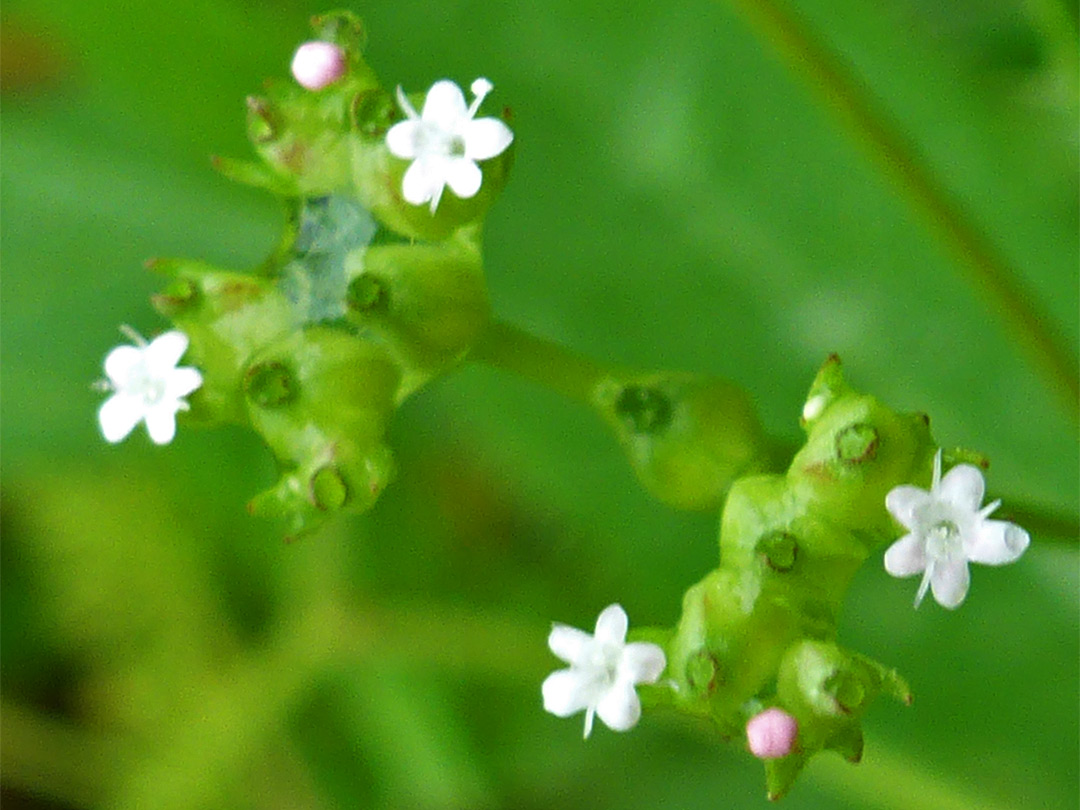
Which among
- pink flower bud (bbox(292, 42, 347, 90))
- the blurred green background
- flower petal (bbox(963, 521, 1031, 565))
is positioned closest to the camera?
flower petal (bbox(963, 521, 1031, 565))

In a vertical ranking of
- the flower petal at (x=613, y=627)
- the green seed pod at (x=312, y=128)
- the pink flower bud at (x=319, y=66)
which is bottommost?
the flower petal at (x=613, y=627)

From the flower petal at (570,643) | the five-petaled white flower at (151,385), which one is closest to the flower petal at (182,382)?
the five-petaled white flower at (151,385)

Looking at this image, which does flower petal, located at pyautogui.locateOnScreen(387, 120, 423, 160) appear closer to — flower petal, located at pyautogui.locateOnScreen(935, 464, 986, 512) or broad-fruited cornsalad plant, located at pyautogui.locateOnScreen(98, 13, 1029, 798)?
broad-fruited cornsalad plant, located at pyautogui.locateOnScreen(98, 13, 1029, 798)

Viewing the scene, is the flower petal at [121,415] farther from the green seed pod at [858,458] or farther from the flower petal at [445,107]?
the green seed pod at [858,458]

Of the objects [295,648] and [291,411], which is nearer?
[291,411]

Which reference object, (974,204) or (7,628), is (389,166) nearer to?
(974,204)

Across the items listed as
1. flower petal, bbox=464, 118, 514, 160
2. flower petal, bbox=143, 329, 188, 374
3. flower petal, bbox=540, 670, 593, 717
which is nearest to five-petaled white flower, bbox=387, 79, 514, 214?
flower petal, bbox=464, 118, 514, 160

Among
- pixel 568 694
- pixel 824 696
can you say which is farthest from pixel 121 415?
pixel 824 696

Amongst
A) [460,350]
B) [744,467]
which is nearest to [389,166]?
[460,350]
